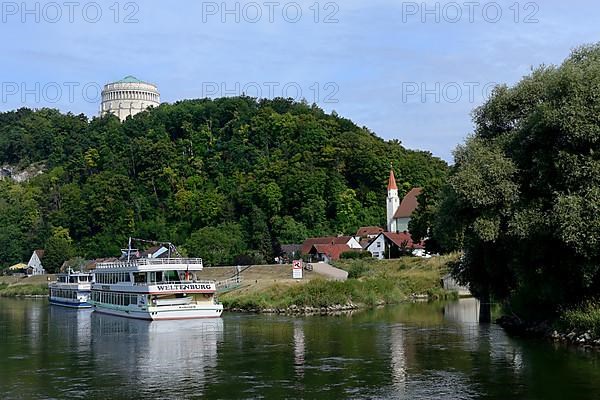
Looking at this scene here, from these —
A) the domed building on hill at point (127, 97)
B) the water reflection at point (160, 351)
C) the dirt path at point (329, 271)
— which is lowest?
the water reflection at point (160, 351)

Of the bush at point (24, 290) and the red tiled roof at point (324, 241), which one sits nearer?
the red tiled roof at point (324, 241)

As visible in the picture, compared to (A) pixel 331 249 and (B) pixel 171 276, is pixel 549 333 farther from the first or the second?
(A) pixel 331 249

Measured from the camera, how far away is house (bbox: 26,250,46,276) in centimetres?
11300

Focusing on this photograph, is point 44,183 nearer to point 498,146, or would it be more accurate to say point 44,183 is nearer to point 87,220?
point 87,220

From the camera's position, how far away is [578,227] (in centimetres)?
2664

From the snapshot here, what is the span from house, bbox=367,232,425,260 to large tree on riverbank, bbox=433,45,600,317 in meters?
49.7

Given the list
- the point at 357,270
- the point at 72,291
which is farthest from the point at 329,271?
the point at 72,291

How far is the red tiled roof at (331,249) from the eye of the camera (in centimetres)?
8781

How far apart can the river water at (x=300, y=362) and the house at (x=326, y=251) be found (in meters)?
42.1

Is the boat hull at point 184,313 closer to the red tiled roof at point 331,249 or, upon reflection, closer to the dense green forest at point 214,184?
the dense green forest at point 214,184

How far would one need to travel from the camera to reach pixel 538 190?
29.9 m

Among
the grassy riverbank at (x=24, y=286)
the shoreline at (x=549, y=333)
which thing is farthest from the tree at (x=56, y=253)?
the shoreline at (x=549, y=333)

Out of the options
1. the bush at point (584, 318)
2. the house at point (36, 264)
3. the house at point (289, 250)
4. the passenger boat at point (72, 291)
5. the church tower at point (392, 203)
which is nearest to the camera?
the bush at point (584, 318)

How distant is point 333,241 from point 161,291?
4722 centimetres
